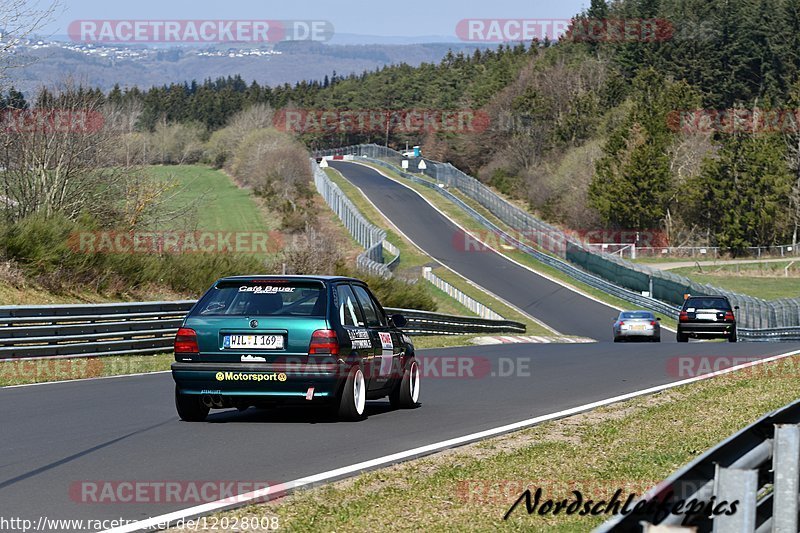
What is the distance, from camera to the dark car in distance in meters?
36.6

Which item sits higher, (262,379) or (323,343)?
(323,343)

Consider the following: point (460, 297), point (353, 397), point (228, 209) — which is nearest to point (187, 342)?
point (353, 397)

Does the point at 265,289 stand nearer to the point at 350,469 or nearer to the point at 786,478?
the point at 350,469

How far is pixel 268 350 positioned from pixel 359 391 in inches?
47.5

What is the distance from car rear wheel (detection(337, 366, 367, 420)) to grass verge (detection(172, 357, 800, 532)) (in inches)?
68.7

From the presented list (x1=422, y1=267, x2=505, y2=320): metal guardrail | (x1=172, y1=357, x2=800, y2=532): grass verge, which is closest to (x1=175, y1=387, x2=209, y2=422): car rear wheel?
(x1=172, y1=357, x2=800, y2=532): grass verge

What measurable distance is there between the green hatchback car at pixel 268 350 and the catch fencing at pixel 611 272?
33.7m

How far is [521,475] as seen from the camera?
8438 millimetres

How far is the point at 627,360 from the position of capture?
2256 cm

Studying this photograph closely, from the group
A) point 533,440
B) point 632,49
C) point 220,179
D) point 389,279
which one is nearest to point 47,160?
point 389,279

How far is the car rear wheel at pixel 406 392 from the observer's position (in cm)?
1347

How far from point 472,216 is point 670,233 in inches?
823

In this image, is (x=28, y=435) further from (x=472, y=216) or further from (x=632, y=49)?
(x=632, y=49)

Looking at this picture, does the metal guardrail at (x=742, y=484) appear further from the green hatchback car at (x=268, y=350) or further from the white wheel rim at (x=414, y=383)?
the white wheel rim at (x=414, y=383)
